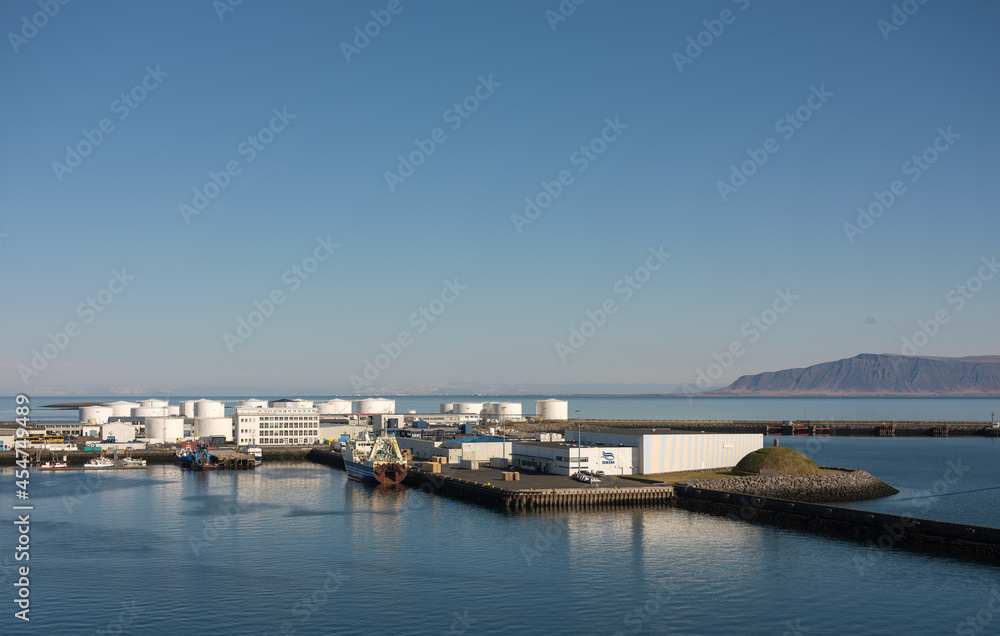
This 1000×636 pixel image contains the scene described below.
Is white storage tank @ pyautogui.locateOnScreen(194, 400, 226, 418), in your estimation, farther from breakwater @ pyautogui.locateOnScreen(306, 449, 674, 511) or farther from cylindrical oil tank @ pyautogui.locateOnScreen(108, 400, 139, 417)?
breakwater @ pyautogui.locateOnScreen(306, 449, 674, 511)

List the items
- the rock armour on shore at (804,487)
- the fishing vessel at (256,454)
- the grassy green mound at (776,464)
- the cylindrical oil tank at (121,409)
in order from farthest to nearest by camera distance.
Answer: the cylindrical oil tank at (121,409), the fishing vessel at (256,454), the grassy green mound at (776,464), the rock armour on shore at (804,487)

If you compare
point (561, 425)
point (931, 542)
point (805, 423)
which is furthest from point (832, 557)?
point (805, 423)

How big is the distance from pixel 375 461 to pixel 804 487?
44.8 metres

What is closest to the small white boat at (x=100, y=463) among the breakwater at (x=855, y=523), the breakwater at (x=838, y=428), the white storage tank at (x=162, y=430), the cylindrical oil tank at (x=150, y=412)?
the white storage tank at (x=162, y=430)

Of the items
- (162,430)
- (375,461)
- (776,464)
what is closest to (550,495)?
(776,464)

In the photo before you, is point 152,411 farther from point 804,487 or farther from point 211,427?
point 804,487

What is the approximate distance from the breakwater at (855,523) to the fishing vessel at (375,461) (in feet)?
107

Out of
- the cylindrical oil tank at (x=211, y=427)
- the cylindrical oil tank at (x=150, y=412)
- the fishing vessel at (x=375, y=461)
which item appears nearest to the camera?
the fishing vessel at (x=375, y=461)

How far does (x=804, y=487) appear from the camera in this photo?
237ft

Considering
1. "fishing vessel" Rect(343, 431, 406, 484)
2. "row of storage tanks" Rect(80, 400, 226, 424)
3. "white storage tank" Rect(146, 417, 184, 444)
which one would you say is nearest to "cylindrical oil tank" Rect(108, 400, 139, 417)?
"row of storage tanks" Rect(80, 400, 226, 424)

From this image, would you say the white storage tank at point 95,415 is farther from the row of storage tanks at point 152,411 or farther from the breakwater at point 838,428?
the breakwater at point 838,428

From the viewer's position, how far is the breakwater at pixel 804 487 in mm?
70188

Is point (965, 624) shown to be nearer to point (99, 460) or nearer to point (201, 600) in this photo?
point (201, 600)

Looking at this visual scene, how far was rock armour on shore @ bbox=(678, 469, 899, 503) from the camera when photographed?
70.2 meters
